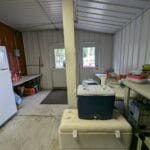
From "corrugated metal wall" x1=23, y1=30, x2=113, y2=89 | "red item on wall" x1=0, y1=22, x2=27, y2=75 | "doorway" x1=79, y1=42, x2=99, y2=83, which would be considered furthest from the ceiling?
"doorway" x1=79, y1=42, x2=99, y2=83

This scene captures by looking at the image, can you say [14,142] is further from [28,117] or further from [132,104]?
[132,104]

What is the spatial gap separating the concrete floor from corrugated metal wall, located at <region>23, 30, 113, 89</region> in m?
2.29

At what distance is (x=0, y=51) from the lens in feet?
8.26

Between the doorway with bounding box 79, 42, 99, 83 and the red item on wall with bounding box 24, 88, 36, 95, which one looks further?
the doorway with bounding box 79, 42, 99, 83

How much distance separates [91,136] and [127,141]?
1.25 feet

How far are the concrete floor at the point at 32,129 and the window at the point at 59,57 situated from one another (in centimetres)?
226

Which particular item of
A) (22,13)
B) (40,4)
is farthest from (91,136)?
(22,13)

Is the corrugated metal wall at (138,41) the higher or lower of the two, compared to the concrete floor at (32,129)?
higher

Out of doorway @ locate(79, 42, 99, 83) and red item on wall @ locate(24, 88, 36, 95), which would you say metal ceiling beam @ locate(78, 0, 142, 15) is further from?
red item on wall @ locate(24, 88, 36, 95)

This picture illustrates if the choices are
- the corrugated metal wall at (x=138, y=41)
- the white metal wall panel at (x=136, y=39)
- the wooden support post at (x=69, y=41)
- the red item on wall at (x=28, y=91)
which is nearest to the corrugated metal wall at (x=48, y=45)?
the red item on wall at (x=28, y=91)

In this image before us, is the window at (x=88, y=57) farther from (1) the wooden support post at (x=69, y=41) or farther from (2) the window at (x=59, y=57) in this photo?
(1) the wooden support post at (x=69, y=41)

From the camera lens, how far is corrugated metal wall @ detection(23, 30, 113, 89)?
491 centimetres

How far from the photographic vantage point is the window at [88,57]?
16.5ft

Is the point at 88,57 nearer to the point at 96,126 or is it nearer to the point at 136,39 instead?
the point at 136,39
